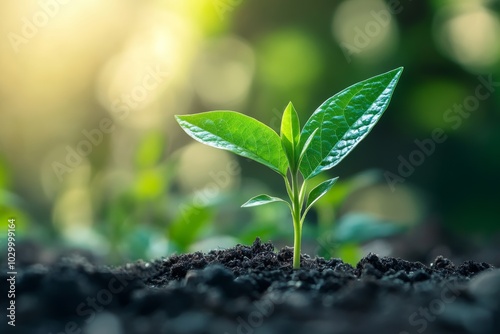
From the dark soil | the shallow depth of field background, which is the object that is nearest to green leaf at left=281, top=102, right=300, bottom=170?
the dark soil

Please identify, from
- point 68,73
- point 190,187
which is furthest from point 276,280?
point 68,73

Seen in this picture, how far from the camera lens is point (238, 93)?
12.0 feet

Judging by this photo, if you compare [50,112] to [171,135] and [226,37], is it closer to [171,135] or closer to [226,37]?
[171,135]

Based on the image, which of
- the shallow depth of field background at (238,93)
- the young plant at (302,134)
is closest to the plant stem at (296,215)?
the young plant at (302,134)

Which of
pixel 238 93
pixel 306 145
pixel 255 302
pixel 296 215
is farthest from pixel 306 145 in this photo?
pixel 238 93

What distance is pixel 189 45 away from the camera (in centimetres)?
358

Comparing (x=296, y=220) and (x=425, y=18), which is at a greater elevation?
(x=425, y=18)

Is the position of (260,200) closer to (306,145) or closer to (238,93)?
(306,145)

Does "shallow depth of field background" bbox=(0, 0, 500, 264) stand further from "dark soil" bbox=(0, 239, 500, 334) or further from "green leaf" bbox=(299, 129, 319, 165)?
"dark soil" bbox=(0, 239, 500, 334)

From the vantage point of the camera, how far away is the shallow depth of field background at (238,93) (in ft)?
10.2

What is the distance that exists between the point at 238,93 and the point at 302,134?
2708mm

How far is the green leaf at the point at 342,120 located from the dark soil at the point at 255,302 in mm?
193

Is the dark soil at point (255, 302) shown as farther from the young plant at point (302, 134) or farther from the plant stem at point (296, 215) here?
the young plant at point (302, 134)

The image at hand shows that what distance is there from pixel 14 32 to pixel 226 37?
129 centimetres
